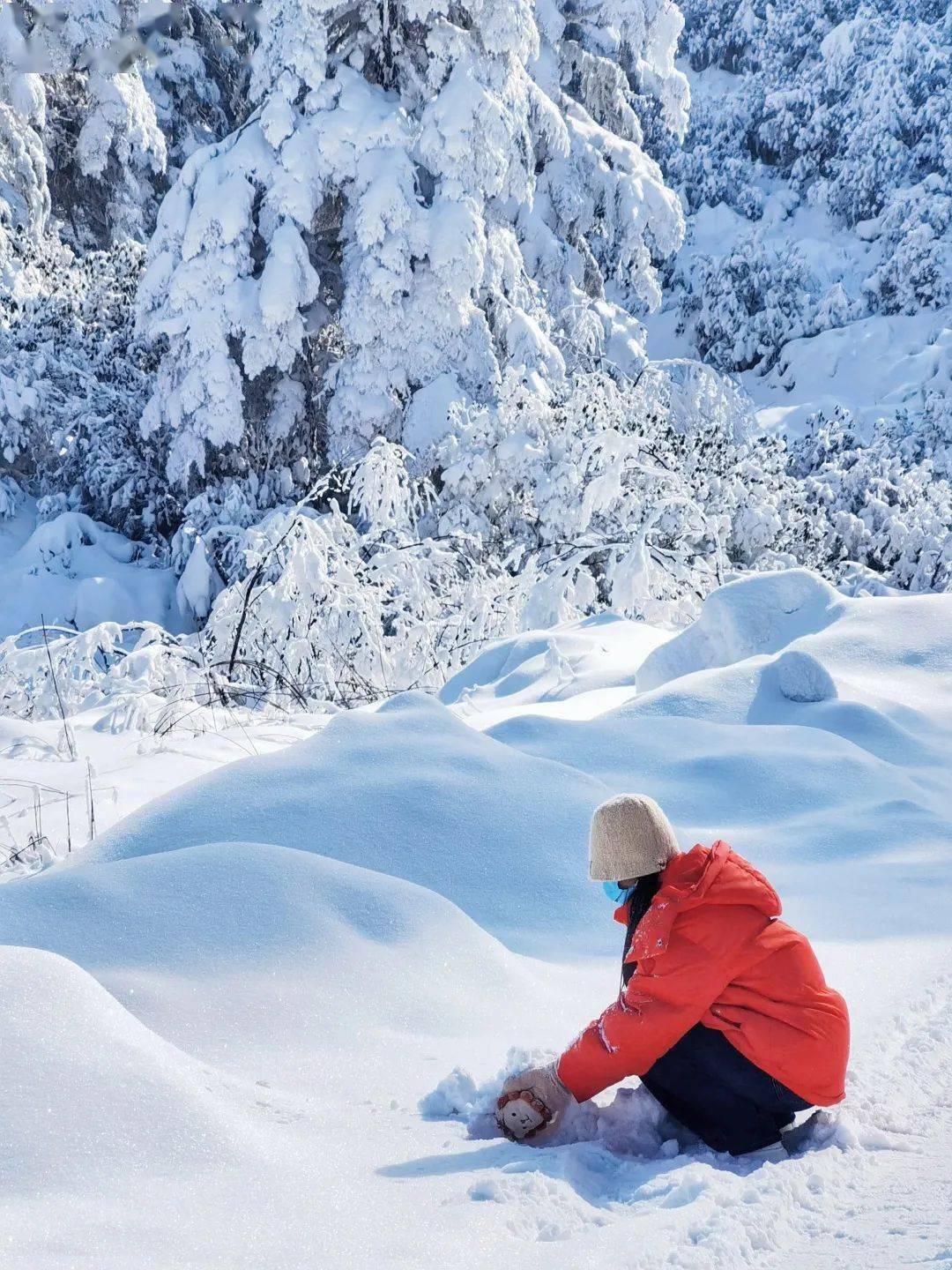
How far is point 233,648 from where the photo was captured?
7.21 meters

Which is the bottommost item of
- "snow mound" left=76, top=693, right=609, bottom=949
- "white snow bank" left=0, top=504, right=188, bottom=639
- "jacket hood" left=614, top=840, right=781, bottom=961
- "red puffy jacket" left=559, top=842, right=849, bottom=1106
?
"white snow bank" left=0, top=504, right=188, bottom=639

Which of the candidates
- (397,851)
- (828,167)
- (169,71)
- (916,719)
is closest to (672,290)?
(828,167)

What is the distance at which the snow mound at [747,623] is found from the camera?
18.4 feet

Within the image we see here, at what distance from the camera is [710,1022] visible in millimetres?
→ 1951

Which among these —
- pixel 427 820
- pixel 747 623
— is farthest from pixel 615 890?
pixel 747 623

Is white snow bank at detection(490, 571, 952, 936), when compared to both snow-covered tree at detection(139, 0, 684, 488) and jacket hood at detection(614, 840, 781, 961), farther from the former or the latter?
snow-covered tree at detection(139, 0, 684, 488)

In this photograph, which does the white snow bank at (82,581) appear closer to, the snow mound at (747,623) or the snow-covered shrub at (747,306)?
the snow mound at (747,623)

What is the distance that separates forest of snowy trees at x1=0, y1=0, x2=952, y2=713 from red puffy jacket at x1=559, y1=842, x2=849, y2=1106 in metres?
4.67

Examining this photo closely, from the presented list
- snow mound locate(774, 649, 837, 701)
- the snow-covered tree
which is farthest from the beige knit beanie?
the snow-covered tree

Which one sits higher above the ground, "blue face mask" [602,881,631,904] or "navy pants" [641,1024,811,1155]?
"blue face mask" [602,881,631,904]

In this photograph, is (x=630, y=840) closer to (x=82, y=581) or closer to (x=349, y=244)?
(x=82, y=581)

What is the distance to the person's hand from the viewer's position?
1.85 metres

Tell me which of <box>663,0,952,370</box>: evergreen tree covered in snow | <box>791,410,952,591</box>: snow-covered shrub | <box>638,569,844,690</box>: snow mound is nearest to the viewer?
<box>638,569,844,690</box>: snow mound

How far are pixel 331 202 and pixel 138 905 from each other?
9579mm
